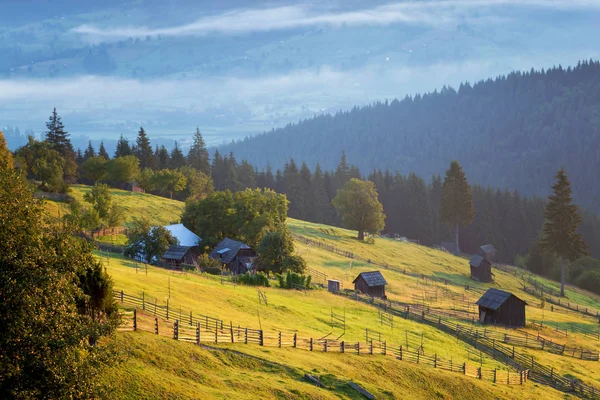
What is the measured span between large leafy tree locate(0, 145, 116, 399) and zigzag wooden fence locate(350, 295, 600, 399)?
3787 centimetres

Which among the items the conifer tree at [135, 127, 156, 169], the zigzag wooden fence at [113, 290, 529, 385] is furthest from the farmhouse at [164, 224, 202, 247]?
the conifer tree at [135, 127, 156, 169]

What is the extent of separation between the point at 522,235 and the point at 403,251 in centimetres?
6247

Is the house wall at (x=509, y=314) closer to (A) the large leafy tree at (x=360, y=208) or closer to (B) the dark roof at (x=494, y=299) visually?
(B) the dark roof at (x=494, y=299)

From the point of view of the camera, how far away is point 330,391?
33688mm

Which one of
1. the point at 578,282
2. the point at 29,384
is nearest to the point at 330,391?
the point at 29,384

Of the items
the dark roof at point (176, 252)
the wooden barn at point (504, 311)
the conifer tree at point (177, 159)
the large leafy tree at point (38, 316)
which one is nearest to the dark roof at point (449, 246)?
the conifer tree at point (177, 159)

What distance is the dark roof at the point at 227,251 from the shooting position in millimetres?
77438

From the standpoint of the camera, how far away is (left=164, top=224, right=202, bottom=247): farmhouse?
82.1m

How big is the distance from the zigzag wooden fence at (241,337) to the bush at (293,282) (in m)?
19.8

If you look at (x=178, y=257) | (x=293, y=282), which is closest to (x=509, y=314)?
(x=293, y=282)

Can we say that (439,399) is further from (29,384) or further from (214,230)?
(214,230)

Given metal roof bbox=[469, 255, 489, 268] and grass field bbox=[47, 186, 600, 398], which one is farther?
metal roof bbox=[469, 255, 489, 268]

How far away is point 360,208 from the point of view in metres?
117

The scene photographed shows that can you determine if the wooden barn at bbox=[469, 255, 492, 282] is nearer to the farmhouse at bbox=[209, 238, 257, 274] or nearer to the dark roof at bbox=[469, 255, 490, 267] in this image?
the dark roof at bbox=[469, 255, 490, 267]
